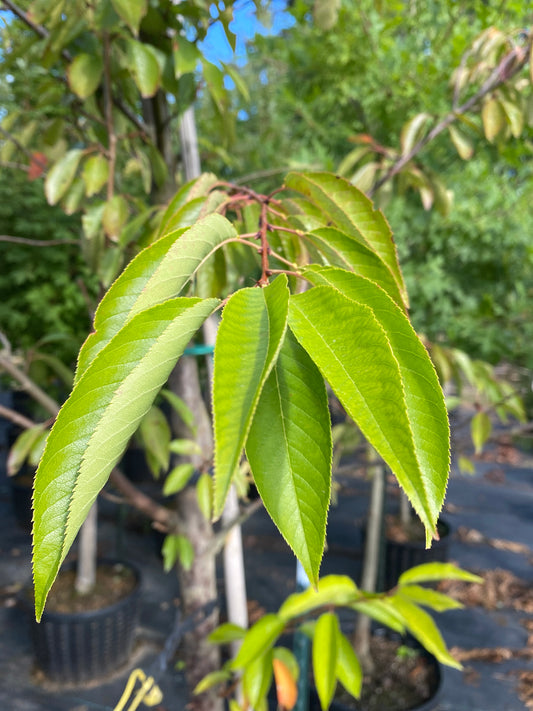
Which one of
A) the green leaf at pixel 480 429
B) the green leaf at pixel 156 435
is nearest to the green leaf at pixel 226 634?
the green leaf at pixel 156 435

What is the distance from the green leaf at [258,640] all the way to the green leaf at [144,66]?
837 millimetres

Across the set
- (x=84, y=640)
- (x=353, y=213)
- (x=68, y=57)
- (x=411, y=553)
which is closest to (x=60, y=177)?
(x=68, y=57)

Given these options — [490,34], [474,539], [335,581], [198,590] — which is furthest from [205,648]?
[474,539]

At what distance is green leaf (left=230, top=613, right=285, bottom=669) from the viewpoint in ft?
2.57

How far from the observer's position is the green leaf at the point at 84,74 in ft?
2.58

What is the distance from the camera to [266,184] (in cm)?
160

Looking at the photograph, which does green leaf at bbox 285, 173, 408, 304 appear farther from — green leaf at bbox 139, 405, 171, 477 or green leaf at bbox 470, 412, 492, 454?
green leaf at bbox 470, 412, 492, 454

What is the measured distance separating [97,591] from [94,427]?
67.4 inches

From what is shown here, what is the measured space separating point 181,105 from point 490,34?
23.4 inches

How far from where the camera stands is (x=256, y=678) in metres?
0.82

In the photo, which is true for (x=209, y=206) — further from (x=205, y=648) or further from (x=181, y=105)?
(x=205, y=648)

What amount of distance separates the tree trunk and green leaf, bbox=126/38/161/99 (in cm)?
74

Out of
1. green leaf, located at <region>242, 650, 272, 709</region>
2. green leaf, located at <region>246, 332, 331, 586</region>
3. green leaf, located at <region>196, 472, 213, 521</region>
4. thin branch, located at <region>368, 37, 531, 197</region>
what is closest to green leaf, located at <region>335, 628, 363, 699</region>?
green leaf, located at <region>242, 650, 272, 709</region>

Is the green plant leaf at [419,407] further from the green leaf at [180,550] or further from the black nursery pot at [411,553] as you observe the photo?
the black nursery pot at [411,553]
